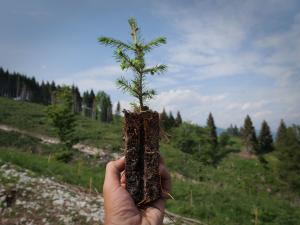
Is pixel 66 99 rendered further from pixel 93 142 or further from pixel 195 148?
pixel 195 148

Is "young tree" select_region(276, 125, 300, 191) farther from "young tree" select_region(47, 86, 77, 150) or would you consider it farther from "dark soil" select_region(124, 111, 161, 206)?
"dark soil" select_region(124, 111, 161, 206)

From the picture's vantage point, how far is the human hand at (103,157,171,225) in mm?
3830

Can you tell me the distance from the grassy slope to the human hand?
12077mm

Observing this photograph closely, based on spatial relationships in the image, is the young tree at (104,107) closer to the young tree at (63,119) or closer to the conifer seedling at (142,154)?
the young tree at (63,119)

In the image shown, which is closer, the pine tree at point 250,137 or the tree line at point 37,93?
the pine tree at point 250,137

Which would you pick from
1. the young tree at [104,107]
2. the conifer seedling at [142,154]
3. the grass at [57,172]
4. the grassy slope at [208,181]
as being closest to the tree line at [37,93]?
the young tree at [104,107]

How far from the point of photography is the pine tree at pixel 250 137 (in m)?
71.0

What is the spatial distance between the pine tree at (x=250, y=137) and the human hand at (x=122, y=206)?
71058mm

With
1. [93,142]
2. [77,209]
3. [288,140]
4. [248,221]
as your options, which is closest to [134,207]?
[77,209]

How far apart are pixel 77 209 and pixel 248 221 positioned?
9.73 metres

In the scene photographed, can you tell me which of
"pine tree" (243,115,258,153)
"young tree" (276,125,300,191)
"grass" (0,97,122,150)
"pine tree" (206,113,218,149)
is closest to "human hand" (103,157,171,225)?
"grass" (0,97,122,150)

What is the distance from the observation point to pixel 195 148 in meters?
55.7

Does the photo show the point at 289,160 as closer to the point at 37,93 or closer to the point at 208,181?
the point at 208,181

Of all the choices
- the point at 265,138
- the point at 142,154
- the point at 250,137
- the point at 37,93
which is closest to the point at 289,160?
the point at 250,137
